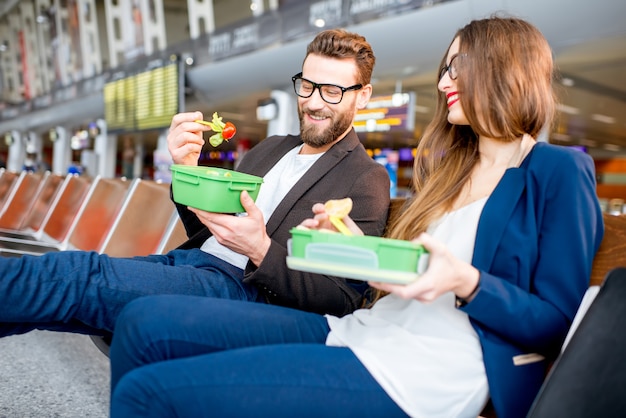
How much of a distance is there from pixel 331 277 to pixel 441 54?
207 inches

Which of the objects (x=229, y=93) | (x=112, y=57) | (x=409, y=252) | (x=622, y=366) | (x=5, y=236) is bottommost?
(x=5, y=236)

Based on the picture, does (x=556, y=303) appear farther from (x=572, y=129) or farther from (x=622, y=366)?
(x=572, y=129)

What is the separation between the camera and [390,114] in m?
7.96

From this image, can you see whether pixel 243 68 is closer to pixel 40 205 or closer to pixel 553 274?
pixel 40 205

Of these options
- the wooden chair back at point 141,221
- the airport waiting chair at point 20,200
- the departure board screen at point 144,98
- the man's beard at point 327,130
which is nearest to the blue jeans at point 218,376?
the man's beard at point 327,130

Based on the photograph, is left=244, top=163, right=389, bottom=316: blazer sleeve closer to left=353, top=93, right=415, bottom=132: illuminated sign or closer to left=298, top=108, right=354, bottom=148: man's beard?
left=298, top=108, right=354, bottom=148: man's beard

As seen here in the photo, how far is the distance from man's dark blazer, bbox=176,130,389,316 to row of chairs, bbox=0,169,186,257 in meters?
0.80

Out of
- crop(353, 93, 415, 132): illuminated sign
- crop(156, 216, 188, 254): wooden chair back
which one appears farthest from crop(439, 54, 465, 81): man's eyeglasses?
crop(353, 93, 415, 132): illuminated sign

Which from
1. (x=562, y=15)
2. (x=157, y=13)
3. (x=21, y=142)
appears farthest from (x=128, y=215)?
(x=21, y=142)

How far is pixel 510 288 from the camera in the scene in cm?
101

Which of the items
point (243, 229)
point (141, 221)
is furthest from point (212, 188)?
point (141, 221)

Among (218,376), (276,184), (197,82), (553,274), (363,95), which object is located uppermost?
(197,82)

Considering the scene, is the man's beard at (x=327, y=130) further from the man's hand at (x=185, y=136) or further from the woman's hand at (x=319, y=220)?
the woman's hand at (x=319, y=220)

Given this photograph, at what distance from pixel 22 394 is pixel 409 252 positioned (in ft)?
5.60
